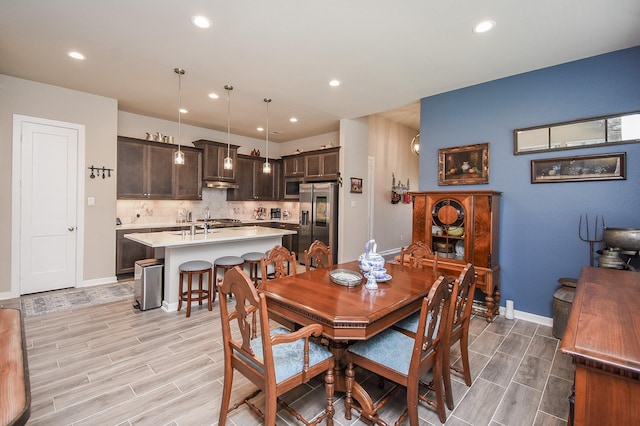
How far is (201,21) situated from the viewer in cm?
259

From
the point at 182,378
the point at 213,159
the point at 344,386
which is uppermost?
the point at 213,159

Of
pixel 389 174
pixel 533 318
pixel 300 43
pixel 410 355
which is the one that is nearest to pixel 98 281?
pixel 300 43

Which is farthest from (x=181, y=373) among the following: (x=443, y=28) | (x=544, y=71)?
(x=544, y=71)

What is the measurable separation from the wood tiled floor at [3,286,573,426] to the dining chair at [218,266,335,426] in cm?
44

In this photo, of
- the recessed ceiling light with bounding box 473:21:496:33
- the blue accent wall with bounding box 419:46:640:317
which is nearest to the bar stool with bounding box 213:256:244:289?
the blue accent wall with bounding box 419:46:640:317

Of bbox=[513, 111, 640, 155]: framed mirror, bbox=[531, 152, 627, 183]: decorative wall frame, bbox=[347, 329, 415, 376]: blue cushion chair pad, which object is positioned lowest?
bbox=[347, 329, 415, 376]: blue cushion chair pad

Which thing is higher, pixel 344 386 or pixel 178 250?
pixel 178 250

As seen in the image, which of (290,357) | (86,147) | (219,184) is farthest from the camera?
(219,184)

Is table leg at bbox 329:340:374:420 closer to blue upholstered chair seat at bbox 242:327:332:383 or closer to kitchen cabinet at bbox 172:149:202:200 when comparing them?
blue upholstered chair seat at bbox 242:327:332:383

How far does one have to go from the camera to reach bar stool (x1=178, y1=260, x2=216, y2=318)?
135 inches

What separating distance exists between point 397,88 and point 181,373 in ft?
13.2

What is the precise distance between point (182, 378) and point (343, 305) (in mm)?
1488

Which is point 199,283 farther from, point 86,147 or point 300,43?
point 300,43

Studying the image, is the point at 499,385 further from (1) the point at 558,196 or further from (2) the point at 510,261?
(1) the point at 558,196
